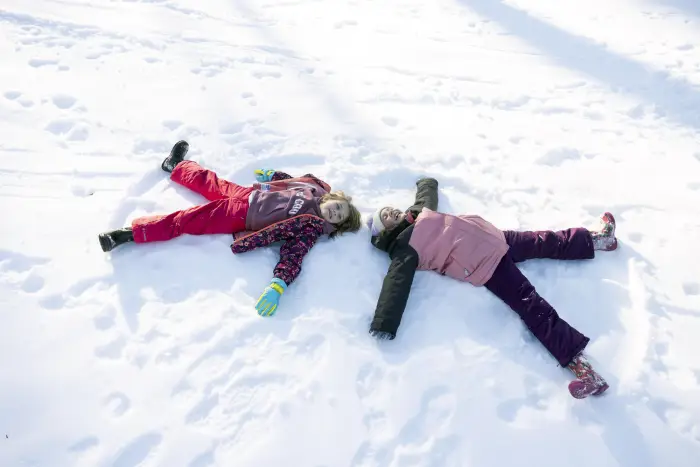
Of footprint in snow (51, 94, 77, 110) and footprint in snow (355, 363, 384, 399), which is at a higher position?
footprint in snow (51, 94, 77, 110)

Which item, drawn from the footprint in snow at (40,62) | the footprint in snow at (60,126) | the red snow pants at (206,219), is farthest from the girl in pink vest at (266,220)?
the footprint in snow at (40,62)

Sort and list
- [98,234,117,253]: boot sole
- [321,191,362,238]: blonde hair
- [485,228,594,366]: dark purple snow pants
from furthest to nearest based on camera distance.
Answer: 1. [321,191,362,238]: blonde hair
2. [98,234,117,253]: boot sole
3. [485,228,594,366]: dark purple snow pants

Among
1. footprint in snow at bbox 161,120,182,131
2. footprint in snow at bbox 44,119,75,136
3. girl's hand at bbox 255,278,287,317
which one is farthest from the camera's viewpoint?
footprint in snow at bbox 161,120,182,131

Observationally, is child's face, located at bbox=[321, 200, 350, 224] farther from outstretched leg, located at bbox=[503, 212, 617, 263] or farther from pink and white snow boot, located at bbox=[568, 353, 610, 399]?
pink and white snow boot, located at bbox=[568, 353, 610, 399]

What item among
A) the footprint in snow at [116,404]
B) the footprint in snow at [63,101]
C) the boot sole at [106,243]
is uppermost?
the footprint in snow at [63,101]

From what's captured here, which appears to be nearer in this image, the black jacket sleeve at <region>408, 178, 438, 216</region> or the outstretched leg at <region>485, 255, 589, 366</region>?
the outstretched leg at <region>485, 255, 589, 366</region>

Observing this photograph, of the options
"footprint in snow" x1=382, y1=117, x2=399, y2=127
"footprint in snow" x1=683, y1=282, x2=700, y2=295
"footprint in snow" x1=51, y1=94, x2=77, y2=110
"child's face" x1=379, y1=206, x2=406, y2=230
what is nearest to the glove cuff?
"child's face" x1=379, y1=206, x2=406, y2=230

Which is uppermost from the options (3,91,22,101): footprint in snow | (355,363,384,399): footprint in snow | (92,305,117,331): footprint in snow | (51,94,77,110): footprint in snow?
(51,94,77,110): footprint in snow

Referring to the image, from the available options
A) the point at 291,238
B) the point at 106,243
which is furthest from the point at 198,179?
the point at 291,238

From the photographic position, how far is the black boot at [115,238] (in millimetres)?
3389

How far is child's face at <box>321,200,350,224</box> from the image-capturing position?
361 centimetres

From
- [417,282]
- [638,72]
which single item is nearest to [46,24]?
[417,282]

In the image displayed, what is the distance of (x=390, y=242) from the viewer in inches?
139

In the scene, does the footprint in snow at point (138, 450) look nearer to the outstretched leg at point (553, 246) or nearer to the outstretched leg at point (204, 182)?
the outstretched leg at point (204, 182)
